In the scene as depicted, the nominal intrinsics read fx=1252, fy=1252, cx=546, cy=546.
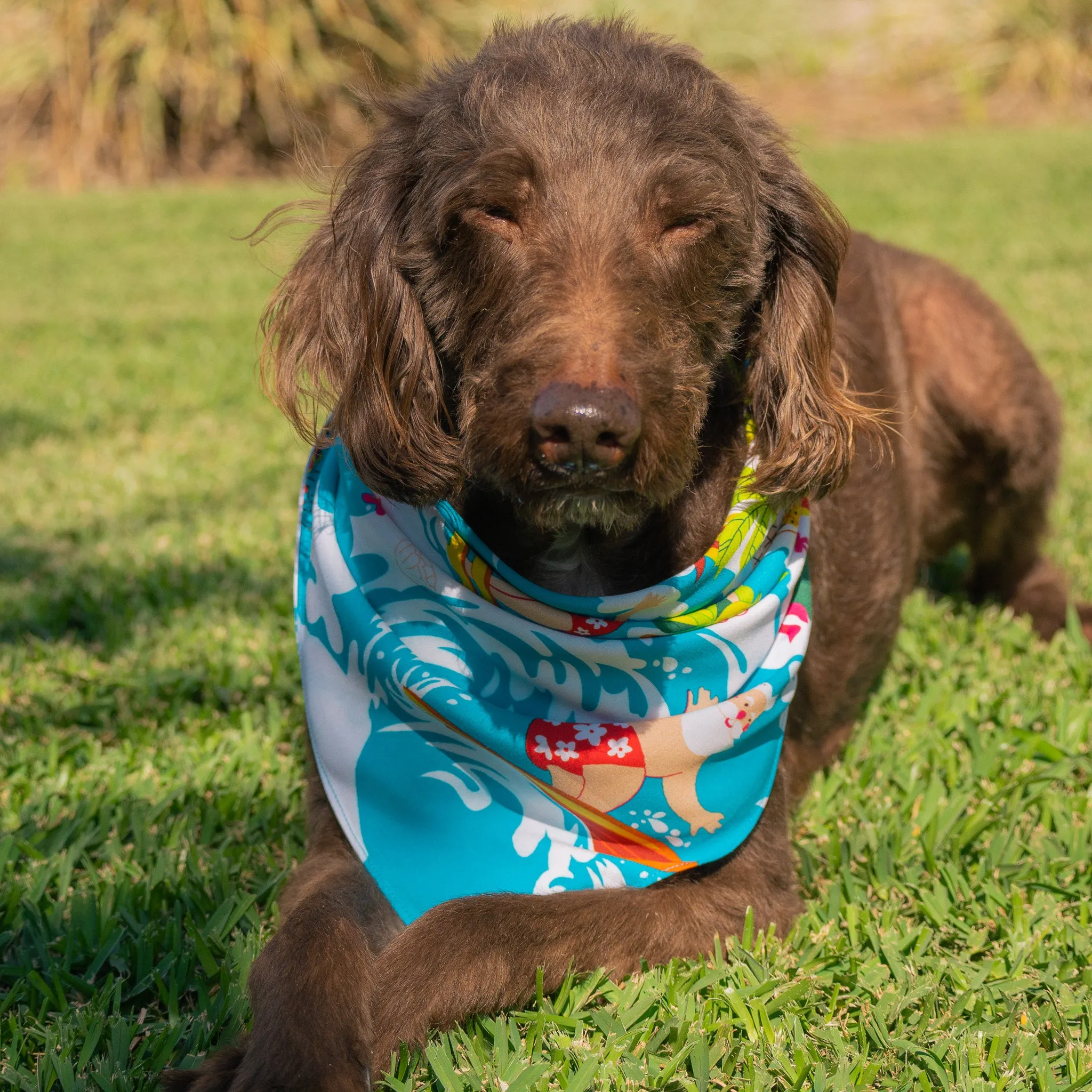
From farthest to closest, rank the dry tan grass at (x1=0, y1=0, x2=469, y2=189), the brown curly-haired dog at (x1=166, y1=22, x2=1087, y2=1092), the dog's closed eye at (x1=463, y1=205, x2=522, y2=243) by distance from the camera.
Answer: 1. the dry tan grass at (x1=0, y1=0, x2=469, y2=189)
2. the dog's closed eye at (x1=463, y1=205, x2=522, y2=243)
3. the brown curly-haired dog at (x1=166, y1=22, x2=1087, y2=1092)

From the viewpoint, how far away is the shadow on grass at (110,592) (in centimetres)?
420

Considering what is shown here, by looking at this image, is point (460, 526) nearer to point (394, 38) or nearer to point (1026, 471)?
point (1026, 471)

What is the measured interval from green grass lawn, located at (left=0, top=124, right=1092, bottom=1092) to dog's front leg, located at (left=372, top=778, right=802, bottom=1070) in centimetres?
6

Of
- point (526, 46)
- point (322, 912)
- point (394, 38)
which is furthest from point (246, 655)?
point (394, 38)

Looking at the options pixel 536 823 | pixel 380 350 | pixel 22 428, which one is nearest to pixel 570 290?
pixel 380 350

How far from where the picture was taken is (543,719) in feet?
9.20

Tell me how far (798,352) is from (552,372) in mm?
822

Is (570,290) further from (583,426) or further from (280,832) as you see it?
(280,832)

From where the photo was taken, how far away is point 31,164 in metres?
14.2

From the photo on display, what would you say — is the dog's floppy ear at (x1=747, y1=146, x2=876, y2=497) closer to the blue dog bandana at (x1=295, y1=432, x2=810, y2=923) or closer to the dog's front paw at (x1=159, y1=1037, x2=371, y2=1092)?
the blue dog bandana at (x1=295, y1=432, x2=810, y2=923)

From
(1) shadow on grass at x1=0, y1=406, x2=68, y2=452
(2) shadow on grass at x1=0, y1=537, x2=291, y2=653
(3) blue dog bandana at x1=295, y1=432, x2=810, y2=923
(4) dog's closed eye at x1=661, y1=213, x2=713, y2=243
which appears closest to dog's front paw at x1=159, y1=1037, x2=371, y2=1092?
(3) blue dog bandana at x1=295, y1=432, x2=810, y2=923

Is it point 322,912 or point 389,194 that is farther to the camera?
point 389,194

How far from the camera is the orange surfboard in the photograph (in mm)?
2754

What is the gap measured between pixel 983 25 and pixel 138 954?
18.3 metres
